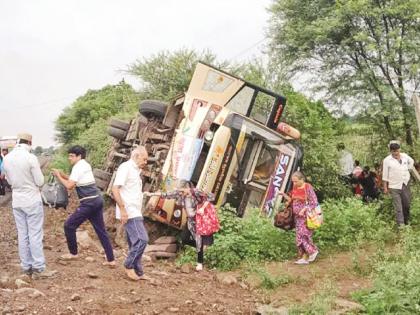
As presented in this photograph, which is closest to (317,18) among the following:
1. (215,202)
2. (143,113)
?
(143,113)

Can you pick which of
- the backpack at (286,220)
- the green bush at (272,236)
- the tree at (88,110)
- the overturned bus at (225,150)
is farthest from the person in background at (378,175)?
the tree at (88,110)

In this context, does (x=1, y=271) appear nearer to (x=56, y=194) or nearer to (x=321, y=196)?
(x=56, y=194)

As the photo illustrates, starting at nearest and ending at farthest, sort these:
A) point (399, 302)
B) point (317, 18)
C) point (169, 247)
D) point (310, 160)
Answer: point (399, 302) → point (169, 247) → point (310, 160) → point (317, 18)

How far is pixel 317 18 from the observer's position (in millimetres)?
14430

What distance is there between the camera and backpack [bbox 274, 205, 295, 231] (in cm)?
843

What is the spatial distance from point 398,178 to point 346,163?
3999 millimetres

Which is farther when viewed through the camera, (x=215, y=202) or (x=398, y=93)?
(x=398, y=93)

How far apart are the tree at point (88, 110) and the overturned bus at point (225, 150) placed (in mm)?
14474

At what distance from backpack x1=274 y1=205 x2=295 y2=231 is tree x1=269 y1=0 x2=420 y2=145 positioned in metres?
5.66

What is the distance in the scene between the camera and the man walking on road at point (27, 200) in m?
6.64

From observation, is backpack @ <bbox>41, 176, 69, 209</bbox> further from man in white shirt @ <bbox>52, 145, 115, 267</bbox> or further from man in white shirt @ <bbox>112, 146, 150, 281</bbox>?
man in white shirt @ <bbox>112, 146, 150, 281</bbox>

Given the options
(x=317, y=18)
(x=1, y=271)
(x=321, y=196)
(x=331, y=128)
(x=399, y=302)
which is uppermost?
(x=317, y=18)

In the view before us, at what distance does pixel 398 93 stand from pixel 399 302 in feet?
29.0

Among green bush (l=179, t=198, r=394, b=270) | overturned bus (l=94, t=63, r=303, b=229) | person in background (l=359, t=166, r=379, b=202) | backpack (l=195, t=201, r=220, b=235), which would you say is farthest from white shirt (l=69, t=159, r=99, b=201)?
person in background (l=359, t=166, r=379, b=202)
